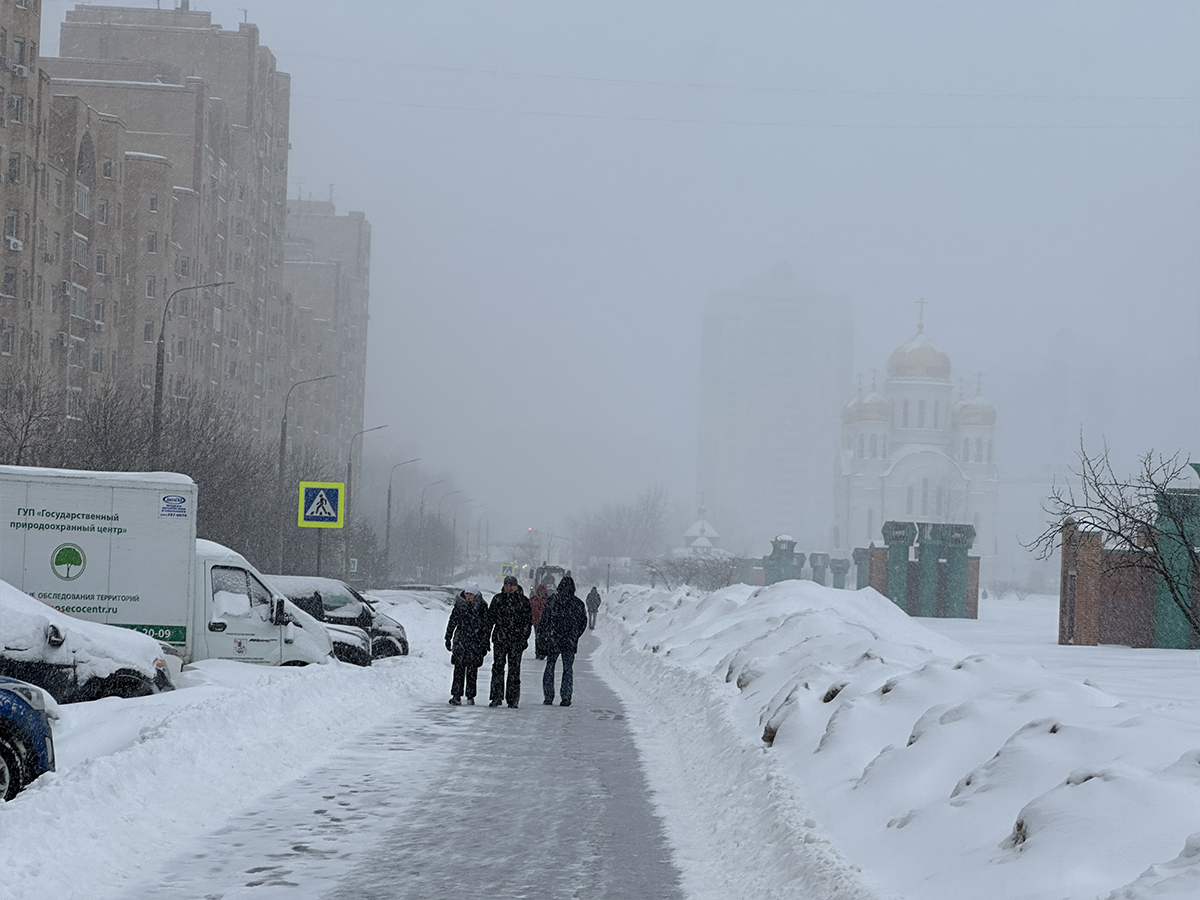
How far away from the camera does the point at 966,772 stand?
338 inches

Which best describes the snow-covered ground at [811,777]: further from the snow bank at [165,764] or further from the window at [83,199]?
the window at [83,199]

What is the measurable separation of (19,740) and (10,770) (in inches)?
7.5

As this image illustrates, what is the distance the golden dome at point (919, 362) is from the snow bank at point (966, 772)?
14162cm

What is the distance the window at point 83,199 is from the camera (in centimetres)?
6731

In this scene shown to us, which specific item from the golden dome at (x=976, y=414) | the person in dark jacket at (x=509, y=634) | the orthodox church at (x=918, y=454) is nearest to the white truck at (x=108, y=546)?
the person in dark jacket at (x=509, y=634)

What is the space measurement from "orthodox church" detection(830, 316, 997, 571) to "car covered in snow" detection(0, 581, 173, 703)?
453 feet

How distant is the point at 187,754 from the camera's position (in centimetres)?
1083

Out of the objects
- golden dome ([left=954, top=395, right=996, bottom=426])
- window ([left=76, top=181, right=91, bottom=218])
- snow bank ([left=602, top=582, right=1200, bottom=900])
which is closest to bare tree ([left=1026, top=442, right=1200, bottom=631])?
snow bank ([left=602, top=582, right=1200, bottom=900])

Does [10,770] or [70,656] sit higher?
[70,656]

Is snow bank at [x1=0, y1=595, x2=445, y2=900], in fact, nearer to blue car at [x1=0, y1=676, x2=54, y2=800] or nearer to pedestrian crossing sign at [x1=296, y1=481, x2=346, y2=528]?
blue car at [x1=0, y1=676, x2=54, y2=800]

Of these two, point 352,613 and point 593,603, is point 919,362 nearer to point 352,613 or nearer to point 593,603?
point 593,603

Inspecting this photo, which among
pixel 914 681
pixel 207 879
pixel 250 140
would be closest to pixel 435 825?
pixel 207 879

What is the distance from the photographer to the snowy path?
790 cm

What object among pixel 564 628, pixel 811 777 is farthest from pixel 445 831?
pixel 564 628
